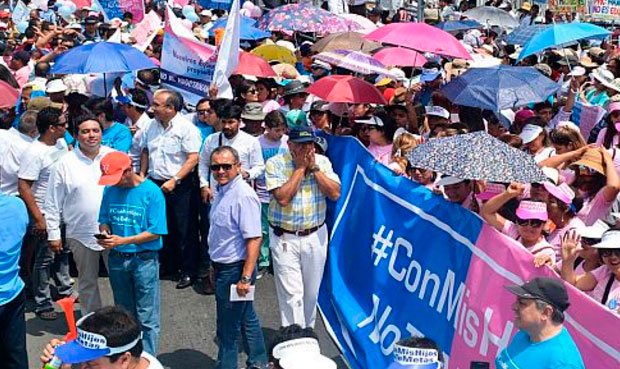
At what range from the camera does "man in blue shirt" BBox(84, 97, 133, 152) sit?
337 inches

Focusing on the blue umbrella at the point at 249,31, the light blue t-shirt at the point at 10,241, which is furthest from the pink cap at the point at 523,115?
the blue umbrella at the point at 249,31

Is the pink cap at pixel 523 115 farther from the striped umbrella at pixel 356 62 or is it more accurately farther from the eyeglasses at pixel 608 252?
the eyeglasses at pixel 608 252

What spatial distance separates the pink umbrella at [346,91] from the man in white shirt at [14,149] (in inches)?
106

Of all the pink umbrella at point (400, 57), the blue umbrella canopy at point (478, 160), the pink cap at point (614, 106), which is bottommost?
the pink umbrella at point (400, 57)

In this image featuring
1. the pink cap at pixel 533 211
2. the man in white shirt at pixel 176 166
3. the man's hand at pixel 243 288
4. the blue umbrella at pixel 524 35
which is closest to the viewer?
the pink cap at pixel 533 211

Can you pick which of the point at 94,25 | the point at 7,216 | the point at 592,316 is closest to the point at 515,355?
the point at 592,316

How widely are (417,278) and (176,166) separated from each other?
10.2 ft

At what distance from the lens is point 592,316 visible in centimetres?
433

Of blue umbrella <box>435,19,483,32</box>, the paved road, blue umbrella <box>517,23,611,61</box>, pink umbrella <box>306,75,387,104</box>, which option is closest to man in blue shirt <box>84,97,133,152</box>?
the paved road

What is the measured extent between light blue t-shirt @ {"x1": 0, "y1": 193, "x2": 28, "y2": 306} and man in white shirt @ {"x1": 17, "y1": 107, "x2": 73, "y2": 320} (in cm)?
171

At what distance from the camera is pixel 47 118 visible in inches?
299

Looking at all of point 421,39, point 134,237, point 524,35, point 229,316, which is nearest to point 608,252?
point 229,316

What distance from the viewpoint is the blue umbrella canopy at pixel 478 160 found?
5215mm

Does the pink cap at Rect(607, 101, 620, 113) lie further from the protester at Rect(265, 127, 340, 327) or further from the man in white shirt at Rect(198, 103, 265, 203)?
the man in white shirt at Rect(198, 103, 265, 203)
